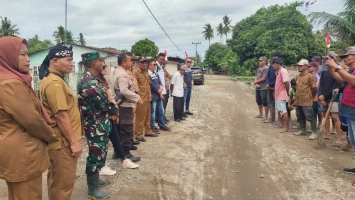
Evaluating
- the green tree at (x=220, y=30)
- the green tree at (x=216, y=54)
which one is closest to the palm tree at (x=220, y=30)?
the green tree at (x=220, y=30)

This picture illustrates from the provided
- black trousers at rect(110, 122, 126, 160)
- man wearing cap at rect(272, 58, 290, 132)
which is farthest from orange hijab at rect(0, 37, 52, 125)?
man wearing cap at rect(272, 58, 290, 132)

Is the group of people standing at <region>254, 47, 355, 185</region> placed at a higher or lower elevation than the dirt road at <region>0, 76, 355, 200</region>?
higher

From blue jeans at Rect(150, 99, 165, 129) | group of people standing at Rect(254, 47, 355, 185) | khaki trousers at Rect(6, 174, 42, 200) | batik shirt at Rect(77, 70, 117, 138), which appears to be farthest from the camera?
blue jeans at Rect(150, 99, 165, 129)

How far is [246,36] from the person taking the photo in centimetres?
3197

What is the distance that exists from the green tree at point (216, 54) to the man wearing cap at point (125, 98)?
5660 centimetres

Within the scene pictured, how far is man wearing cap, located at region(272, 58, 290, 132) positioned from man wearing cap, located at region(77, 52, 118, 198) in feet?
16.1

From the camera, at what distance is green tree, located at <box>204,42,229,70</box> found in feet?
203

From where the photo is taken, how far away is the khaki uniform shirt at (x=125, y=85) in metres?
4.93

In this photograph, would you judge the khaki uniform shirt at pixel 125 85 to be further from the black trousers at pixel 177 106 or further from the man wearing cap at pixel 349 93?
the black trousers at pixel 177 106

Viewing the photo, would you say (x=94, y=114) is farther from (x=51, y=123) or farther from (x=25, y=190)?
(x=25, y=190)

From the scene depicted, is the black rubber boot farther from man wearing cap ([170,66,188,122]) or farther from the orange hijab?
man wearing cap ([170,66,188,122])

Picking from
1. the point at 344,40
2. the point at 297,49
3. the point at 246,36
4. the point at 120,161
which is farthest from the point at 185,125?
the point at 246,36

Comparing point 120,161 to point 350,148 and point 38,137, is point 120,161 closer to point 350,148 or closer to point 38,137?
point 38,137

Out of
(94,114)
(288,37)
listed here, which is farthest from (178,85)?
(288,37)
